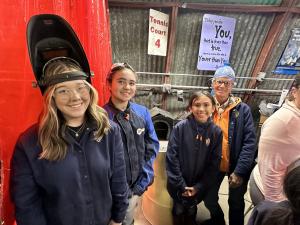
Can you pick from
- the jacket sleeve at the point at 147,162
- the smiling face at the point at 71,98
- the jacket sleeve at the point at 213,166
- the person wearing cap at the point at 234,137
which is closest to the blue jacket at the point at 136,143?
the jacket sleeve at the point at 147,162

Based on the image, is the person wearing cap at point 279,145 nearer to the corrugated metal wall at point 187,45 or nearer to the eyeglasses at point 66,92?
the eyeglasses at point 66,92

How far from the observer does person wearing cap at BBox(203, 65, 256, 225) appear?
69.2 inches

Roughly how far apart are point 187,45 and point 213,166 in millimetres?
1587

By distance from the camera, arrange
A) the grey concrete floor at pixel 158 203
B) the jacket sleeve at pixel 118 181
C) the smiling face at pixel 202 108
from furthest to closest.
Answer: the grey concrete floor at pixel 158 203 → the smiling face at pixel 202 108 → the jacket sleeve at pixel 118 181

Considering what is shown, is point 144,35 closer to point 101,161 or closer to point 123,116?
point 123,116

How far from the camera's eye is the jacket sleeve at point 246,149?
5.72ft

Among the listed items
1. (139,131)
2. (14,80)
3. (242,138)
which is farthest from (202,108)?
(14,80)

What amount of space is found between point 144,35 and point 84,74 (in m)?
1.89

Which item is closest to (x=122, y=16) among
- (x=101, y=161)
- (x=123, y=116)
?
(x=123, y=116)

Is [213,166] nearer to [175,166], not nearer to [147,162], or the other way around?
[175,166]

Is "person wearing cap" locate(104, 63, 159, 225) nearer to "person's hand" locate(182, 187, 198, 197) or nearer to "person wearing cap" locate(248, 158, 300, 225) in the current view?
"person's hand" locate(182, 187, 198, 197)

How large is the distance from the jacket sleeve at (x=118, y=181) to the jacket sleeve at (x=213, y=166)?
0.79 metres

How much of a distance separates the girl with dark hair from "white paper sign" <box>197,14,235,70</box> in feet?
4.05


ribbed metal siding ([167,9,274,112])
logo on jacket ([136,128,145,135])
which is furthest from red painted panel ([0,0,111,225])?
ribbed metal siding ([167,9,274,112])
